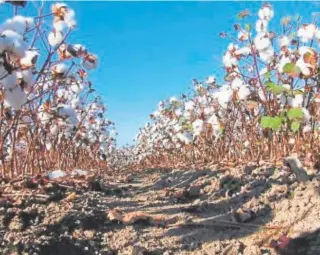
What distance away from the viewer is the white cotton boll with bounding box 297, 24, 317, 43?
13.1 feet

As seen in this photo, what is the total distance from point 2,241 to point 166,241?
0.72 meters

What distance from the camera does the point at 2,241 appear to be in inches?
79.1

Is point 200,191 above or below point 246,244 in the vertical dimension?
above

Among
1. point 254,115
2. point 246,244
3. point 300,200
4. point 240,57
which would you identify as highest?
point 240,57

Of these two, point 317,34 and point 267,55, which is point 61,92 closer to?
point 267,55

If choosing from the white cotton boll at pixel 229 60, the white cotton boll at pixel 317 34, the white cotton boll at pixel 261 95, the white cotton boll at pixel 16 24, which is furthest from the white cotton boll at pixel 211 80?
the white cotton boll at pixel 16 24

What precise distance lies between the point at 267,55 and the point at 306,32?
36 centimetres

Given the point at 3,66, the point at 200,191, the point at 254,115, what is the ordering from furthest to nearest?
the point at 254,115 < the point at 200,191 < the point at 3,66

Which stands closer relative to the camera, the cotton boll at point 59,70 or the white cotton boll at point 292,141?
the cotton boll at point 59,70

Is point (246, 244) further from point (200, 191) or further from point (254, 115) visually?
point (254, 115)

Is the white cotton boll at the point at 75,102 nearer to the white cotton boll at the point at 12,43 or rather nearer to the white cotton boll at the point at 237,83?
the white cotton boll at the point at 237,83

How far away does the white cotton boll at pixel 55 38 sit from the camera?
2.76 meters

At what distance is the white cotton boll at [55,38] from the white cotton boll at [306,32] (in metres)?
2.18

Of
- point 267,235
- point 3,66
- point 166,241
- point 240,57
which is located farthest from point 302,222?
point 240,57
